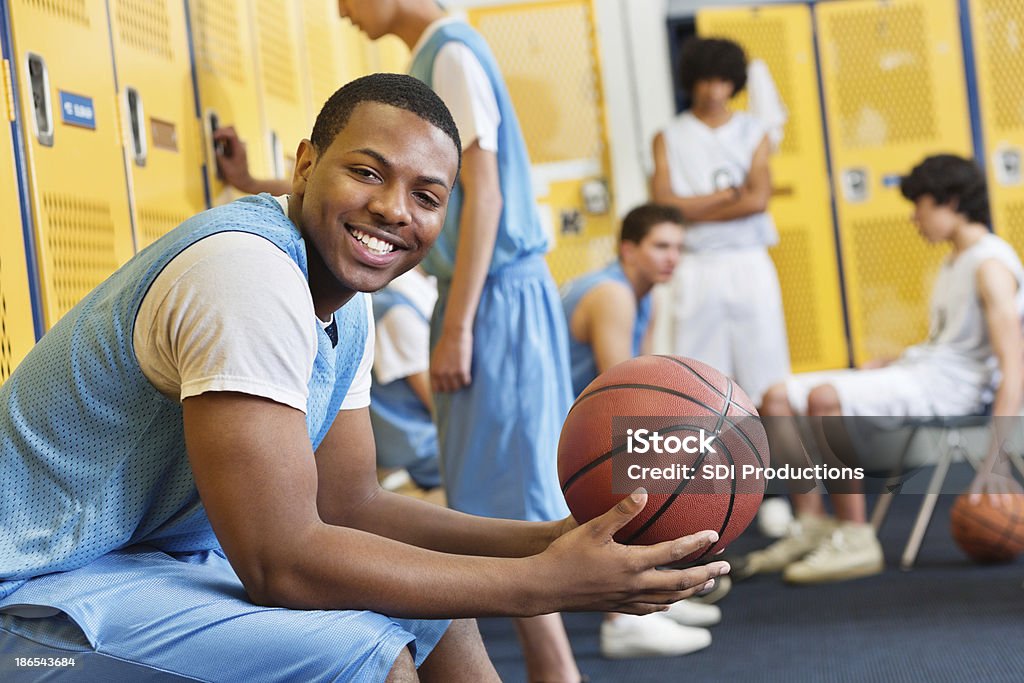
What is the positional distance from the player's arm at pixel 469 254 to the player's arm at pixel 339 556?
1.12 m

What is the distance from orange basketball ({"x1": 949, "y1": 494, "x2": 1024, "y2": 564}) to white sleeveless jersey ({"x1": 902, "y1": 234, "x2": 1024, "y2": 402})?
0.35m

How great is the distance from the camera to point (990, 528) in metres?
3.51

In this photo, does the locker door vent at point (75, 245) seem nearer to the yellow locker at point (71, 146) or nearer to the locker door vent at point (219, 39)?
the yellow locker at point (71, 146)

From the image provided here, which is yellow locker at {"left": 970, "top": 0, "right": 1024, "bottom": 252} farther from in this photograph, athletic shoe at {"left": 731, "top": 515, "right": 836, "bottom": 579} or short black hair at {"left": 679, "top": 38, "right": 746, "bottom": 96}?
athletic shoe at {"left": 731, "top": 515, "right": 836, "bottom": 579}

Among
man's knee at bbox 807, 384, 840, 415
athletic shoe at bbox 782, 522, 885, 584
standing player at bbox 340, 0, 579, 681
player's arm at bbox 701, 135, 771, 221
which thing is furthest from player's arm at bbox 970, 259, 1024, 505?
standing player at bbox 340, 0, 579, 681

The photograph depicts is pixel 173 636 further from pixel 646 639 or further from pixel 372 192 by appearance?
pixel 646 639

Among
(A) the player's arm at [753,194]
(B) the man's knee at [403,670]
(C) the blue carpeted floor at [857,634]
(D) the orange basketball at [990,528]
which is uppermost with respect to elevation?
(A) the player's arm at [753,194]

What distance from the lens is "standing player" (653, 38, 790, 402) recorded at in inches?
173

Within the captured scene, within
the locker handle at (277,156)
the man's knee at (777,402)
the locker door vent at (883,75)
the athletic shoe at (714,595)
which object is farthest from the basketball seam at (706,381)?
the locker door vent at (883,75)

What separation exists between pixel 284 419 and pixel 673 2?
4.73 meters

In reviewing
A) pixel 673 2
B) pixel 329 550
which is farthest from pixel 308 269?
pixel 673 2

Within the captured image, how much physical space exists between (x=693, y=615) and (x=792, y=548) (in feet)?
2.67

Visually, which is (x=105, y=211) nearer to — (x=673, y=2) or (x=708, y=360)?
(x=708, y=360)

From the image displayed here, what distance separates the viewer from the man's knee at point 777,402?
4.18 metres
